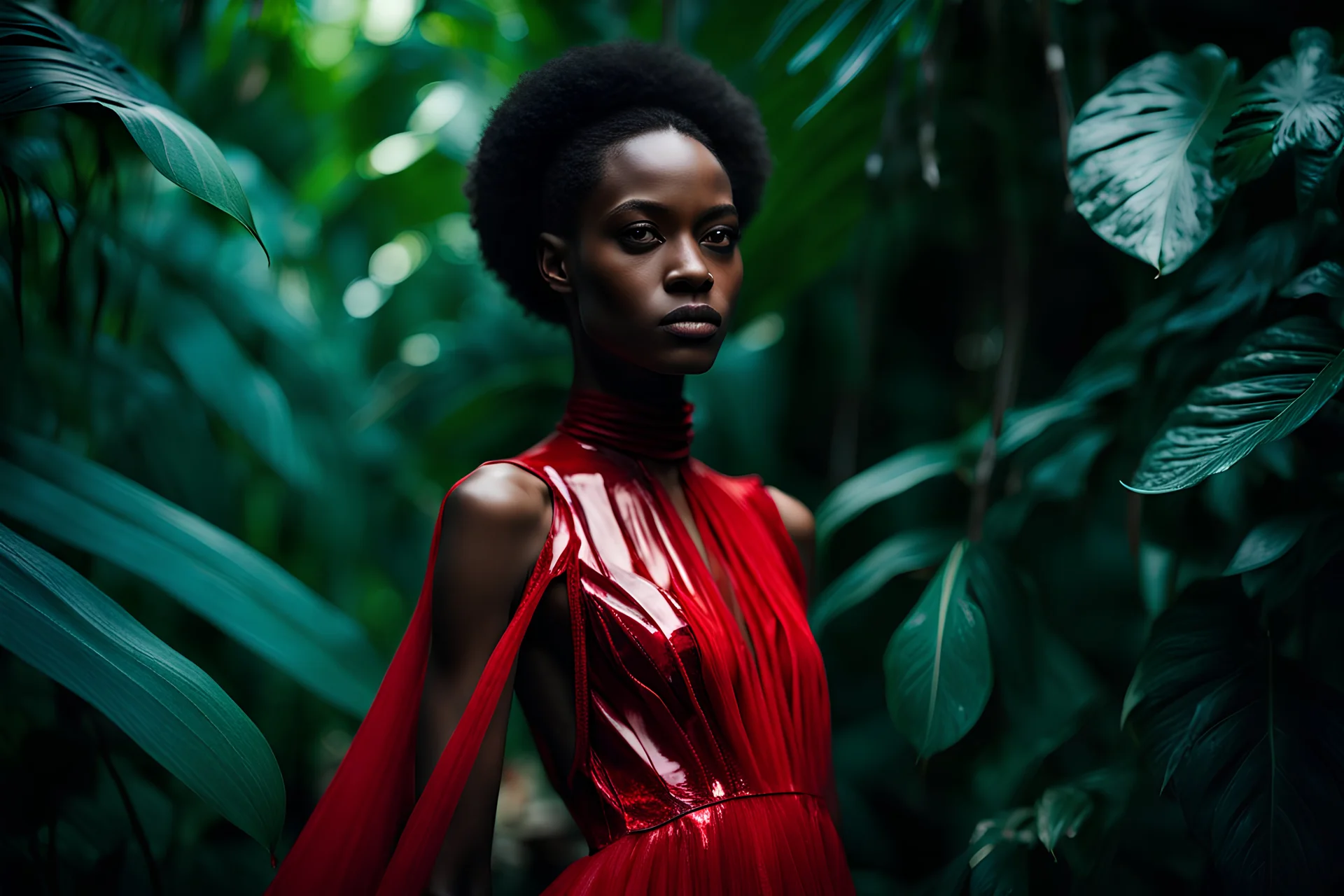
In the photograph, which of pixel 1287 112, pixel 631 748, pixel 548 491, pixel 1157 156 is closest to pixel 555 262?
pixel 548 491

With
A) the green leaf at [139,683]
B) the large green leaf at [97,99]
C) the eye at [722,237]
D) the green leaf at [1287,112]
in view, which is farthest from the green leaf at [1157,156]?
the green leaf at [139,683]

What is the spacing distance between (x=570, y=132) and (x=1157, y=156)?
54cm

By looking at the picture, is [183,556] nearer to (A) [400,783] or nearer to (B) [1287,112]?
(A) [400,783]

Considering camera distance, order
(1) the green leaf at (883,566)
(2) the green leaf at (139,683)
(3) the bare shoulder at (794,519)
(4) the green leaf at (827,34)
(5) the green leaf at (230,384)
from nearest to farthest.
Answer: (2) the green leaf at (139,683) < (4) the green leaf at (827,34) < (3) the bare shoulder at (794,519) < (1) the green leaf at (883,566) < (5) the green leaf at (230,384)

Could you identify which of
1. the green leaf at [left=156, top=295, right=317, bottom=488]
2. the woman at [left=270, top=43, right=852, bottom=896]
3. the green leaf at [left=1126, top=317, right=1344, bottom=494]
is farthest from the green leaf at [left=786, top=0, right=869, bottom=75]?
the green leaf at [left=156, top=295, right=317, bottom=488]

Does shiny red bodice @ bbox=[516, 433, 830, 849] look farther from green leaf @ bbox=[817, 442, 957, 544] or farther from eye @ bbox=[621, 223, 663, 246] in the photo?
green leaf @ bbox=[817, 442, 957, 544]

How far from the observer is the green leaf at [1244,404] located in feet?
2.42

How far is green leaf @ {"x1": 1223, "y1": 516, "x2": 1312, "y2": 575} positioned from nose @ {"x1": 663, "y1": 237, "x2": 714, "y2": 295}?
53 cm

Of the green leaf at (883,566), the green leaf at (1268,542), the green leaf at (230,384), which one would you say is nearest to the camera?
the green leaf at (1268,542)

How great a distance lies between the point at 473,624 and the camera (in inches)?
31.0

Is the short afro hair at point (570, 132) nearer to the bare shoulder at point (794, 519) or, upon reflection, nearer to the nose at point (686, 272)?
the nose at point (686, 272)

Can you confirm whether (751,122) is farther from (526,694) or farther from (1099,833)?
(1099,833)

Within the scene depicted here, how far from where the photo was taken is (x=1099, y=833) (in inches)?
37.5

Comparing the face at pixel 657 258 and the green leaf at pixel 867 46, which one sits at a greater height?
the green leaf at pixel 867 46
